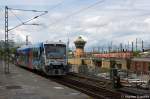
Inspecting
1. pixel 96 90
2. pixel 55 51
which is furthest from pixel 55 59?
pixel 96 90

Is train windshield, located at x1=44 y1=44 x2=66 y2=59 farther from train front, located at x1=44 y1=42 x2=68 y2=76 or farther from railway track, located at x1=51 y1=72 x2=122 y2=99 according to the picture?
railway track, located at x1=51 y1=72 x2=122 y2=99

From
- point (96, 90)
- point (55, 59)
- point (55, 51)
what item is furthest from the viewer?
point (55, 51)

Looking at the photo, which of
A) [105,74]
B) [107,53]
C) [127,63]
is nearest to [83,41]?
[107,53]

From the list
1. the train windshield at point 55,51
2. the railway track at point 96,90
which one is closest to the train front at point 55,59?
the train windshield at point 55,51

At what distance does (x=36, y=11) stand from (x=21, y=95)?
1871cm

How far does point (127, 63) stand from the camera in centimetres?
5756

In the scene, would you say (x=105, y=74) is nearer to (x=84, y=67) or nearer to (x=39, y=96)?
(x=84, y=67)

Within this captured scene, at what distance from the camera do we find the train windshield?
125 ft

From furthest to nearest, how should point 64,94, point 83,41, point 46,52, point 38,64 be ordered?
point 83,41 < point 38,64 < point 46,52 < point 64,94

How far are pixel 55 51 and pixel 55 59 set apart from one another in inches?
33.4

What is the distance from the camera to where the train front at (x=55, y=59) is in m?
37.8

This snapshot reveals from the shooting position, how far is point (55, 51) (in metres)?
38.5

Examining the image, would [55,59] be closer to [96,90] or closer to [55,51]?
[55,51]

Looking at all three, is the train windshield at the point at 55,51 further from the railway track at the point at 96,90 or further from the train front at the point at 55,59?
the railway track at the point at 96,90
